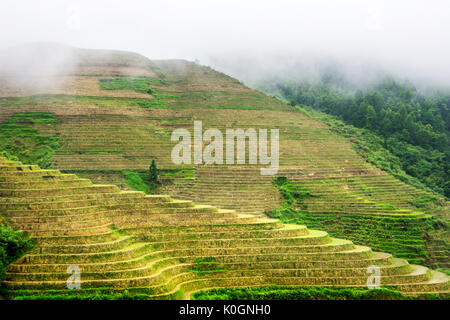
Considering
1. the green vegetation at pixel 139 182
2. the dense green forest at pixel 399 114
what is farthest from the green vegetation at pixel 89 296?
the dense green forest at pixel 399 114

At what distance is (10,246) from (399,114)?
44.9 m

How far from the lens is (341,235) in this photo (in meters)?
25.2

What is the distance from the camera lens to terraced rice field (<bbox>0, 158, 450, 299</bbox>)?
47.1ft

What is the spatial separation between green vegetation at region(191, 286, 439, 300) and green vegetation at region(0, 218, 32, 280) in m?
6.79

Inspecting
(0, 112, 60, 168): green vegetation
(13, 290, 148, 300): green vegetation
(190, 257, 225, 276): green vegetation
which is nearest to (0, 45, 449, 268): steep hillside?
(0, 112, 60, 168): green vegetation

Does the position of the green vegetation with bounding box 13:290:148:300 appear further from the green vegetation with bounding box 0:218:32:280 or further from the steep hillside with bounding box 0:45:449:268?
the steep hillside with bounding box 0:45:449:268

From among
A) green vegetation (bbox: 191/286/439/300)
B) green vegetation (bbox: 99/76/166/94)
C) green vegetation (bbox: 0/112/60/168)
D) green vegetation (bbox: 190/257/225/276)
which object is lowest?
green vegetation (bbox: 191/286/439/300)

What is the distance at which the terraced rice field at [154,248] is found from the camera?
1434 cm

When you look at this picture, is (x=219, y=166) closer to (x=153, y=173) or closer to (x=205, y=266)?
(x=153, y=173)

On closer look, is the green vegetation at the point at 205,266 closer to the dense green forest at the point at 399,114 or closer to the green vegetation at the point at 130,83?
the dense green forest at the point at 399,114

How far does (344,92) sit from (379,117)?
1265 centimetres

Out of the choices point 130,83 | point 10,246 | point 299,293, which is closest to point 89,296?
point 10,246

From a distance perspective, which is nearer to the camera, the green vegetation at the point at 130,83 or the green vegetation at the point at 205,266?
the green vegetation at the point at 205,266

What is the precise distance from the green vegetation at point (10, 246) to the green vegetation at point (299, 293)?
267 inches
